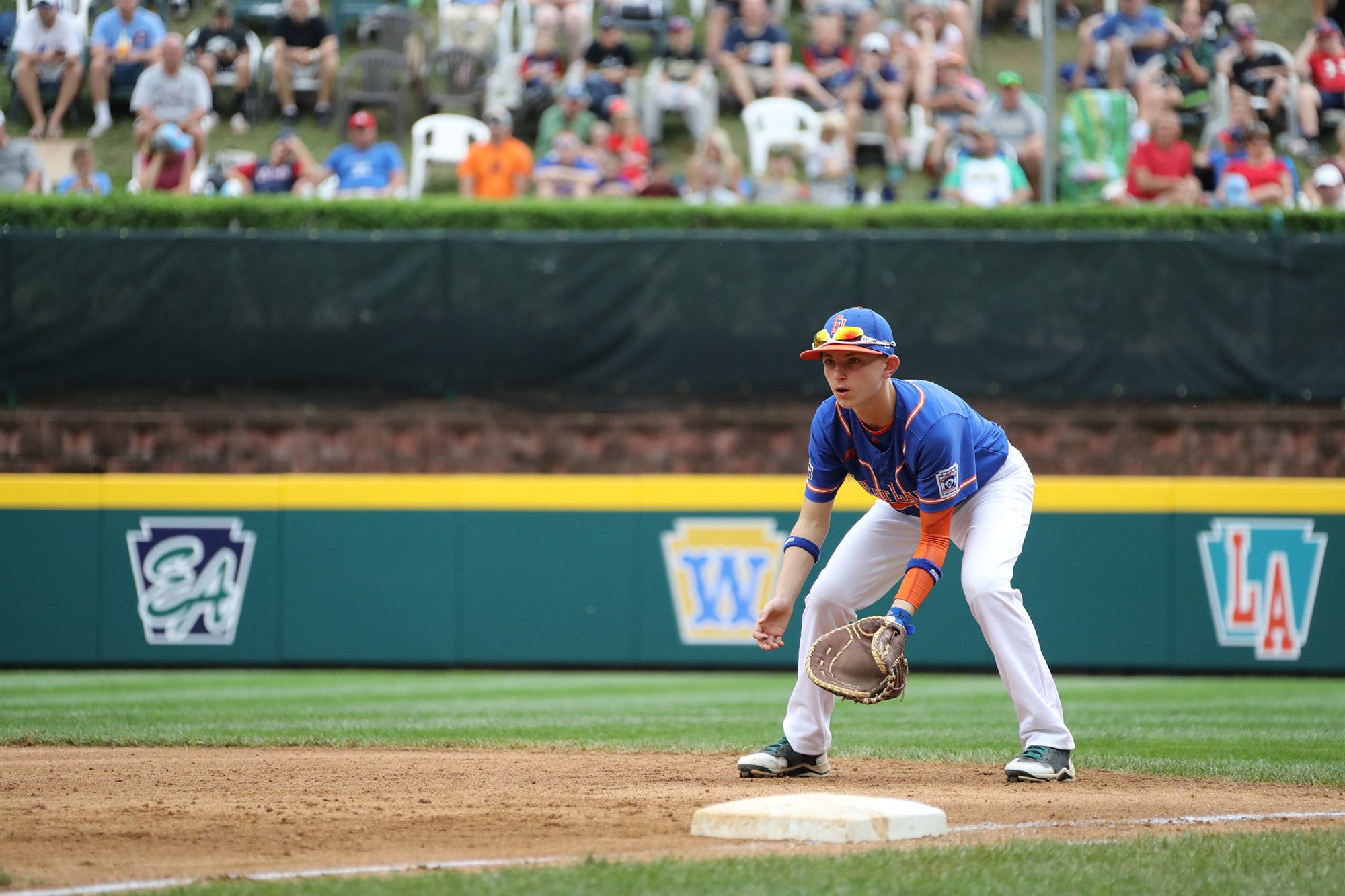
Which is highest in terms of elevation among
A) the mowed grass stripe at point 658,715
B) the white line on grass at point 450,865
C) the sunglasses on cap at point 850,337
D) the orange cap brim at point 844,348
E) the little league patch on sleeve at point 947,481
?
the sunglasses on cap at point 850,337

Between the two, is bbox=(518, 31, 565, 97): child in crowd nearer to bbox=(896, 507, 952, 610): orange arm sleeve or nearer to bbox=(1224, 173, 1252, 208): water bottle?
bbox=(1224, 173, 1252, 208): water bottle

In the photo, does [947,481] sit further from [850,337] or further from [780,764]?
[780,764]

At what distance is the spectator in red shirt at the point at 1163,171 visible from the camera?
1502 cm

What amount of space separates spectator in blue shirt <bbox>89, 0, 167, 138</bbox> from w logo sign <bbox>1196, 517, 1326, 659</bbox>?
1223 cm

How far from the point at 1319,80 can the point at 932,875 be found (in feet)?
51.2

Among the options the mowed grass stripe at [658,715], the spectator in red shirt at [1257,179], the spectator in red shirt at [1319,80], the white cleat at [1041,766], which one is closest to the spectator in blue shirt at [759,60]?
the spectator in red shirt at [1257,179]

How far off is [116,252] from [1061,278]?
8.47 meters

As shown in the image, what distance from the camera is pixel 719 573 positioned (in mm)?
12727

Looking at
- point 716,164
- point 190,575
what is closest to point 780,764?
point 190,575

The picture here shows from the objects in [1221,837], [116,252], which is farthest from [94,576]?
[1221,837]

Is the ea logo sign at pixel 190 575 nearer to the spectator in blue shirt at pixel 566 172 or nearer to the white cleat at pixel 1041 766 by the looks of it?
the spectator in blue shirt at pixel 566 172

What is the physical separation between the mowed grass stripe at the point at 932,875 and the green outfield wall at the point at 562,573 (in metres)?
7.89

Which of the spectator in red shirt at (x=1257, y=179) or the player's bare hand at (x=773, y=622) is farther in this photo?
the spectator in red shirt at (x=1257, y=179)

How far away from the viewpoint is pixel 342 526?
1274 centimetres
